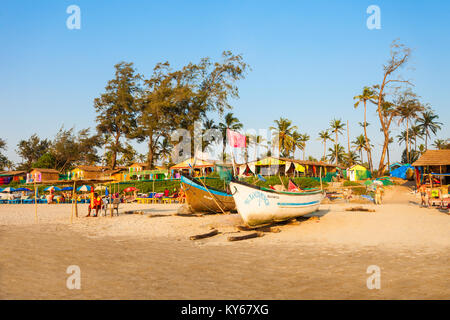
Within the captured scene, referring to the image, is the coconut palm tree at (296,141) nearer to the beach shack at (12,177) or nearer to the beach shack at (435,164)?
the beach shack at (435,164)

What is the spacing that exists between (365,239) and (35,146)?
8183 cm

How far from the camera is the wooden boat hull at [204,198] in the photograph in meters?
16.1

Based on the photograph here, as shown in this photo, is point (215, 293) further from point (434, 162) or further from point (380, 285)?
point (434, 162)

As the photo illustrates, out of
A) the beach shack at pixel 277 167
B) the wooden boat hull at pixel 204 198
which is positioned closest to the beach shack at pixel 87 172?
the beach shack at pixel 277 167

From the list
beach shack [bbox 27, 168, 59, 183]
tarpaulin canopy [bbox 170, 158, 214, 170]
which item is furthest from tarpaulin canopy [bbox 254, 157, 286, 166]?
beach shack [bbox 27, 168, 59, 183]

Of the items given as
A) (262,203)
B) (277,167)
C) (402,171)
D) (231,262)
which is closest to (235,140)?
(262,203)

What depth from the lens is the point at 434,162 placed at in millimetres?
26656

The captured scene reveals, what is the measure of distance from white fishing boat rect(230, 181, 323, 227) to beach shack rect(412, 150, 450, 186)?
2039 cm

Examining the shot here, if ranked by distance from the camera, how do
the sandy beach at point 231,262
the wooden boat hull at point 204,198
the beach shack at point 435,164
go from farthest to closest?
1. the beach shack at point 435,164
2. the wooden boat hull at point 204,198
3. the sandy beach at point 231,262

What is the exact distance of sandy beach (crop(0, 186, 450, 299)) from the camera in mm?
4730

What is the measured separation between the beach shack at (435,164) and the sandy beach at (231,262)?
17870mm

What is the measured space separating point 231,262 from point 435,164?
26.4 metres

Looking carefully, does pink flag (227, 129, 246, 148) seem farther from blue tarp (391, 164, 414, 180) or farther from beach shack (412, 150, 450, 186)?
blue tarp (391, 164, 414, 180)
